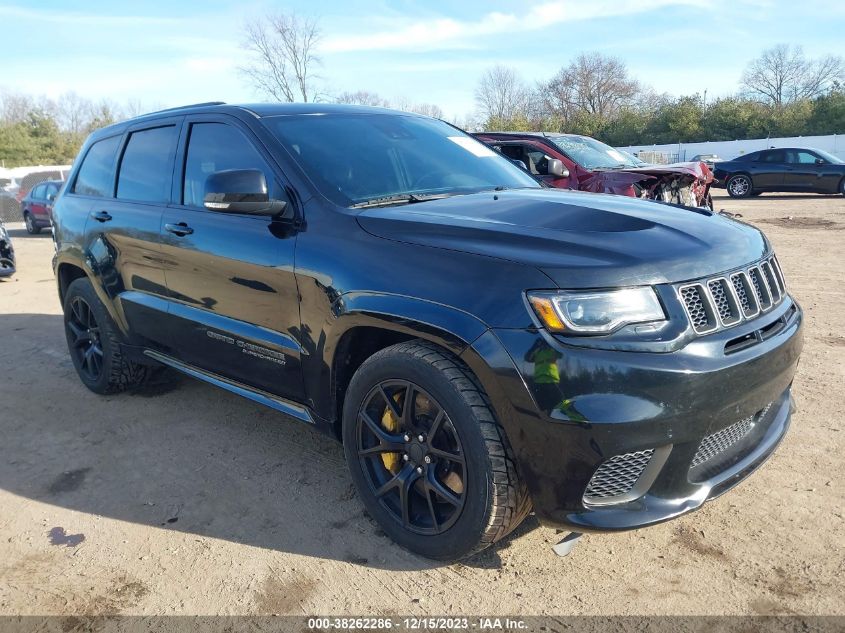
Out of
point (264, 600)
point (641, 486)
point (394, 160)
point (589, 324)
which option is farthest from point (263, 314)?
point (641, 486)

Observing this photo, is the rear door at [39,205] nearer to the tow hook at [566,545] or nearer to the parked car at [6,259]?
the parked car at [6,259]

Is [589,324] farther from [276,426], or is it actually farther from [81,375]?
[81,375]

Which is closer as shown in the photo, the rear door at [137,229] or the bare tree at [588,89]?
the rear door at [137,229]

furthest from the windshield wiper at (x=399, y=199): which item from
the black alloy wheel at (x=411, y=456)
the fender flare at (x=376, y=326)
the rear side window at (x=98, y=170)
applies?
the rear side window at (x=98, y=170)

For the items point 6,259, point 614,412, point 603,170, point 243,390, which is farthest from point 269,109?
point 6,259

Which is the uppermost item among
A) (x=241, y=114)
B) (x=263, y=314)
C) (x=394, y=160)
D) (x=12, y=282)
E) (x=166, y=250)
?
(x=241, y=114)

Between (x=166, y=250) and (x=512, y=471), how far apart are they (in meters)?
2.42

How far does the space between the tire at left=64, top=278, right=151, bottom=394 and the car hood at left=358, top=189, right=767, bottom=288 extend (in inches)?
104

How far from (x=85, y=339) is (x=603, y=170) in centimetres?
671

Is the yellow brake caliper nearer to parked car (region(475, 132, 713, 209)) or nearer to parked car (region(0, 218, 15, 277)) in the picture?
parked car (region(475, 132, 713, 209))

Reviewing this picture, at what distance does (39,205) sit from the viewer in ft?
59.5

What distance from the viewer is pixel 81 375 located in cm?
493

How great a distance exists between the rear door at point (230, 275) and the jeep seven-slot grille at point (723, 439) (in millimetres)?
1716

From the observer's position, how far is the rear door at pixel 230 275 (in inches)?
119
